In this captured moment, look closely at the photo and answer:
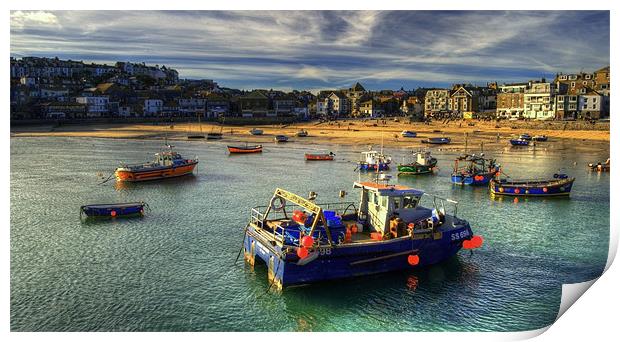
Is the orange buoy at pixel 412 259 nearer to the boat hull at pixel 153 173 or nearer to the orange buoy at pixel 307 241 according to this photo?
the orange buoy at pixel 307 241

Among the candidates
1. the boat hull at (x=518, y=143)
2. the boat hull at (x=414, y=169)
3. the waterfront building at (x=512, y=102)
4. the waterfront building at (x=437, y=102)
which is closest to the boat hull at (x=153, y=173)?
the boat hull at (x=414, y=169)

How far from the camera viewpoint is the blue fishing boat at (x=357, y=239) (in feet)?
44.2

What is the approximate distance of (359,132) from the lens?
6775 cm

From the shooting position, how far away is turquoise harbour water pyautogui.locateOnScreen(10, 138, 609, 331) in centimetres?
1243

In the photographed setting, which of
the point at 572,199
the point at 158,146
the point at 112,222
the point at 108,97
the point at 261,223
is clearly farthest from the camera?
the point at 108,97

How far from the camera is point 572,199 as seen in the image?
87.3 ft

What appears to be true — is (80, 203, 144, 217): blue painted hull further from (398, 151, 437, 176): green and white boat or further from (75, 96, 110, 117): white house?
(75, 96, 110, 117): white house

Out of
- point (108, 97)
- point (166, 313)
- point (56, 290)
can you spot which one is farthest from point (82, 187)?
point (108, 97)

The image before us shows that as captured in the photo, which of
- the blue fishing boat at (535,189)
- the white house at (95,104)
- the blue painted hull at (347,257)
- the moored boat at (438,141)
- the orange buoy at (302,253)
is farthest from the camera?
the white house at (95,104)

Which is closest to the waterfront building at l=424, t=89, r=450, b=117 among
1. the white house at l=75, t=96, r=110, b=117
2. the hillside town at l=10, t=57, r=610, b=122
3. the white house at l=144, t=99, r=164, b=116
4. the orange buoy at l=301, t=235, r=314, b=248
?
the hillside town at l=10, t=57, r=610, b=122

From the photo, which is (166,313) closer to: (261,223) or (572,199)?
(261,223)

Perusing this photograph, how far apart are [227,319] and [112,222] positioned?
1070 centimetres

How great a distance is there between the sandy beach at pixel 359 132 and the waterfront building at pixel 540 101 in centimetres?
685

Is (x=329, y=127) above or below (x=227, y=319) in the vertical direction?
above
